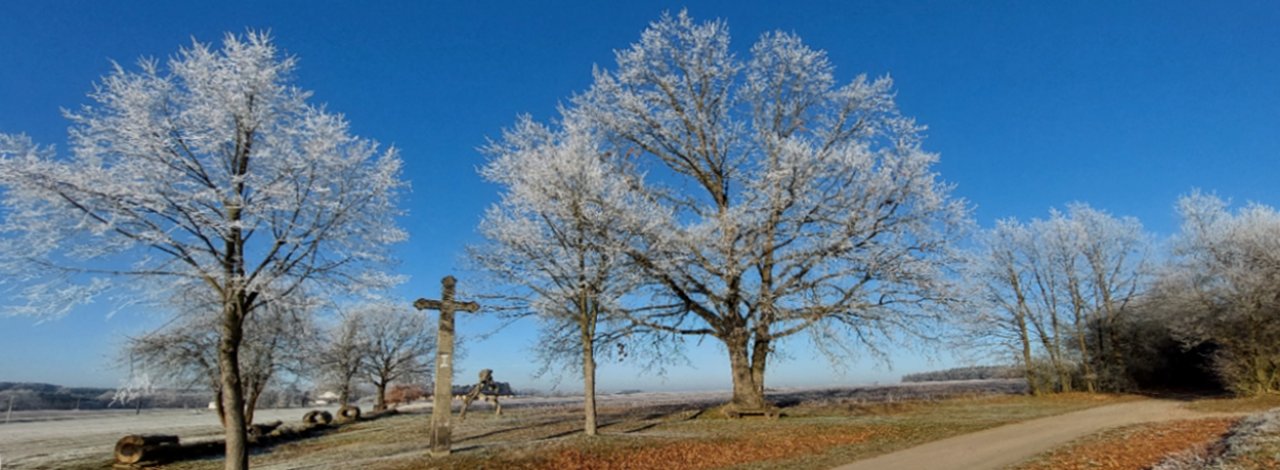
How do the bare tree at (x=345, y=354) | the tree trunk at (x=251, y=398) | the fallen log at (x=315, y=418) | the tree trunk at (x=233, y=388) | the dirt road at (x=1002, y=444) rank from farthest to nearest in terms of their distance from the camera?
the bare tree at (x=345, y=354), the fallen log at (x=315, y=418), the tree trunk at (x=251, y=398), the dirt road at (x=1002, y=444), the tree trunk at (x=233, y=388)

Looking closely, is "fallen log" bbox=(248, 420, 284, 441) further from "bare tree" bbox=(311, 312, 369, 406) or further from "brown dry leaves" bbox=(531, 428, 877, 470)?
"bare tree" bbox=(311, 312, 369, 406)

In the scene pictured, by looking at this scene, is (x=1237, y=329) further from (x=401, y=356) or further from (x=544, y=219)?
(x=401, y=356)

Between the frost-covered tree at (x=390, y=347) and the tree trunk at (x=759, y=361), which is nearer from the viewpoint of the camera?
the tree trunk at (x=759, y=361)

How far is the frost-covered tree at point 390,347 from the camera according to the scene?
132ft

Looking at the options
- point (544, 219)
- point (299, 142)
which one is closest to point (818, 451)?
point (544, 219)

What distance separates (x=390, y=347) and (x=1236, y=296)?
1755 inches

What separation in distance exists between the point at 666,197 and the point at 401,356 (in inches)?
1149

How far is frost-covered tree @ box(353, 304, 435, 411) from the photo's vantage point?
1586 inches

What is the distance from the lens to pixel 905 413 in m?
20.8

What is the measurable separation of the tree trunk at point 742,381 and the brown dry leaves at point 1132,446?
8622mm

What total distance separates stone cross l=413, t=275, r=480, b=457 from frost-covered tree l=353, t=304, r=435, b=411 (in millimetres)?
29165

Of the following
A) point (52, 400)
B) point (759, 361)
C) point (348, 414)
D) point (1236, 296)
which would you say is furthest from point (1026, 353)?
point (52, 400)

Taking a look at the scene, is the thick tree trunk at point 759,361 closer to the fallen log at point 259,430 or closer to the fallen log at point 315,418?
the fallen log at point 259,430

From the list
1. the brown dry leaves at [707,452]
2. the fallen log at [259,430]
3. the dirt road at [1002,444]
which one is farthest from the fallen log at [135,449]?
the dirt road at [1002,444]
